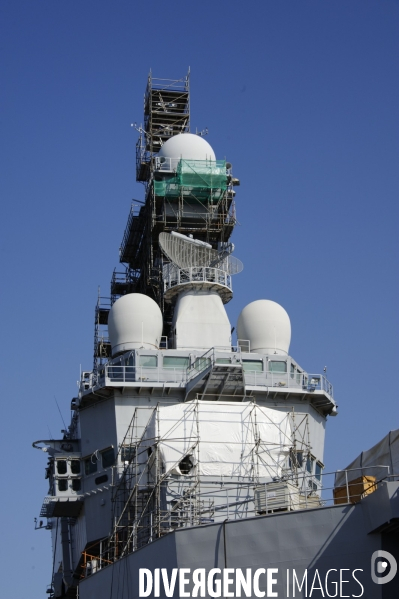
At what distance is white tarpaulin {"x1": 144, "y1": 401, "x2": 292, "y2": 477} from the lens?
122ft

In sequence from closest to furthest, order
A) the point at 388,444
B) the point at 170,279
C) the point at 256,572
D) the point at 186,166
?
1. the point at 256,572
2. the point at 388,444
3. the point at 170,279
4. the point at 186,166

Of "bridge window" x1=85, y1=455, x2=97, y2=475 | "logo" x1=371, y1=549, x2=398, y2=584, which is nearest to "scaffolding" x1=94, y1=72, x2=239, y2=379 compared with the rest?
"bridge window" x1=85, y1=455, x2=97, y2=475

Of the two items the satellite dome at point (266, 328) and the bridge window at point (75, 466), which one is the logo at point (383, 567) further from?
the bridge window at point (75, 466)

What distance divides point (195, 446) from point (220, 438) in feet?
5.48

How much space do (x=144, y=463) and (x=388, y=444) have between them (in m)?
9.95

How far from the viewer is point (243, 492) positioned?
125 ft

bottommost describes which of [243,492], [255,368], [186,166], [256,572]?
[256,572]

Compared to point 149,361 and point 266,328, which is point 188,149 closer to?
point 266,328

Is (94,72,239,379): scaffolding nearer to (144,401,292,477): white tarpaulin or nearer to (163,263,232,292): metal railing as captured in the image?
(163,263,232,292): metal railing

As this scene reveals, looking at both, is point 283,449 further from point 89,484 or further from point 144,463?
point 89,484

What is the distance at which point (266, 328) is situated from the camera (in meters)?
47.3

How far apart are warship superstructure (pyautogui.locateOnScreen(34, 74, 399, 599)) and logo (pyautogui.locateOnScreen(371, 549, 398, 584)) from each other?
169 mm

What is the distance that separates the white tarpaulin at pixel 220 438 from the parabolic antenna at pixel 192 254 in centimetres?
1347

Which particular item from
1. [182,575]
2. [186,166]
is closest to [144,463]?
[182,575]
